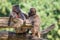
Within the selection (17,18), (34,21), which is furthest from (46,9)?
(17,18)

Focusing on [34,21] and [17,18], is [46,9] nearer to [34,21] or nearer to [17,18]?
[34,21]

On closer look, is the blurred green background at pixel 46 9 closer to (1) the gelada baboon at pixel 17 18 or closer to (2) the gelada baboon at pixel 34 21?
(2) the gelada baboon at pixel 34 21

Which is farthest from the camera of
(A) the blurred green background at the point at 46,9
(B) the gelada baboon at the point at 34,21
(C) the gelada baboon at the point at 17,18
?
Result: (A) the blurred green background at the point at 46,9

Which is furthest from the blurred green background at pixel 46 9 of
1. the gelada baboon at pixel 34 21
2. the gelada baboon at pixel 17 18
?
the gelada baboon at pixel 17 18

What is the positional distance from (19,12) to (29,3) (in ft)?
13.0

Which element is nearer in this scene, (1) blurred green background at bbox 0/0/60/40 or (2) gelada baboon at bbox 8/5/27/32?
(2) gelada baboon at bbox 8/5/27/32

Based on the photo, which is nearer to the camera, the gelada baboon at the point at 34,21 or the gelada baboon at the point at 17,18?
the gelada baboon at the point at 17,18

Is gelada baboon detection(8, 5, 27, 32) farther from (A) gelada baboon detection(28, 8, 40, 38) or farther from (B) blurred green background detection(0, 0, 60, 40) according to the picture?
(B) blurred green background detection(0, 0, 60, 40)

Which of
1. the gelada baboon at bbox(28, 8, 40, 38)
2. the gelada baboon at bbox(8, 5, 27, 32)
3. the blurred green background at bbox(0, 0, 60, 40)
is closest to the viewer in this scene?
the gelada baboon at bbox(8, 5, 27, 32)

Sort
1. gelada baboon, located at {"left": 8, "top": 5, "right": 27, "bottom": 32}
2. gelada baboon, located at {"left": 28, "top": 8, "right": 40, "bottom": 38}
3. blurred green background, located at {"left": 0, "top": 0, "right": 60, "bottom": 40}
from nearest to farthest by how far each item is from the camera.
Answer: gelada baboon, located at {"left": 8, "top": 5, "right": 27, "bottom": 32}
gelada baboon, located at {"left": 28, "top": 8, "right": 40, "bottom": 38}
blurred green background, located at {"left": 0, "top": 0, "right": 60, "bottom": 40}

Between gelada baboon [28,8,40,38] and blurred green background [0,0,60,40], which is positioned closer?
gelada baboon [28,8,40,38]

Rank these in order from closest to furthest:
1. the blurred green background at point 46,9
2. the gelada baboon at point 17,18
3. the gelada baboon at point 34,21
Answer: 1. the gelada baboon at point 17,18
2. the gelada baboon at point 34,21
3. the blurred green background at point 46,9

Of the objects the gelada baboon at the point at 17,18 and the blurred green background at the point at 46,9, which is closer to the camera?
the gelada baboon at the point at 17,18

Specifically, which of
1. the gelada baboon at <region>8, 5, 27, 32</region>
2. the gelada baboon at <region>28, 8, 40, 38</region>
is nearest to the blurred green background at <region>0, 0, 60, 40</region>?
the gelada baboon at <region>28, 8, 40, 38</region>
